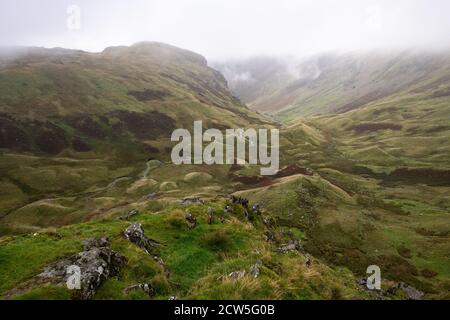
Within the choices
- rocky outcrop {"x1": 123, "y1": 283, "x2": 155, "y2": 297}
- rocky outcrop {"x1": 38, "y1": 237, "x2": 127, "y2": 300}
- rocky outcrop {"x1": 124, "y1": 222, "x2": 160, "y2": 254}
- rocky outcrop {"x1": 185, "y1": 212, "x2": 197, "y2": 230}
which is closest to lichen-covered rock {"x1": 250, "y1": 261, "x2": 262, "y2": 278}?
rocky outcrop {"x1": 123, "y1": 283, "x2": 155, "y2": 297}

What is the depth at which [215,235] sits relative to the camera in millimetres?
26891

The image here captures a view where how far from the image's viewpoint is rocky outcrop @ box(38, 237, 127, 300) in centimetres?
1733

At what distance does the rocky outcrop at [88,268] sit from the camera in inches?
682

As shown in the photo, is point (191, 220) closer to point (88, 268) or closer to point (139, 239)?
point (139, 239)

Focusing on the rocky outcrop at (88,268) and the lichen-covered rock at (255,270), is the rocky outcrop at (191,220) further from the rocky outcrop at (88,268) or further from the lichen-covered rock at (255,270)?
the lichen-covered rock at (255,270)

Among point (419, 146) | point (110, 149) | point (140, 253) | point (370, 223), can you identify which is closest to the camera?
point (140, 253)

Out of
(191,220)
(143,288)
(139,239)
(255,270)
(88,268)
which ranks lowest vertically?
(143,288)

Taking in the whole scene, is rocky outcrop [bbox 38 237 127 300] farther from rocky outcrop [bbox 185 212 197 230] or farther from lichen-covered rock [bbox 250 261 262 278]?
rocky outcrop [bbox 185 212 197 230]

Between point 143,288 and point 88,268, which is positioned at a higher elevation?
point 88,268

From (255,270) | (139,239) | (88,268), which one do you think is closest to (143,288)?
(88,268)

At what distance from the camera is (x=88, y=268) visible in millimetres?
18484
